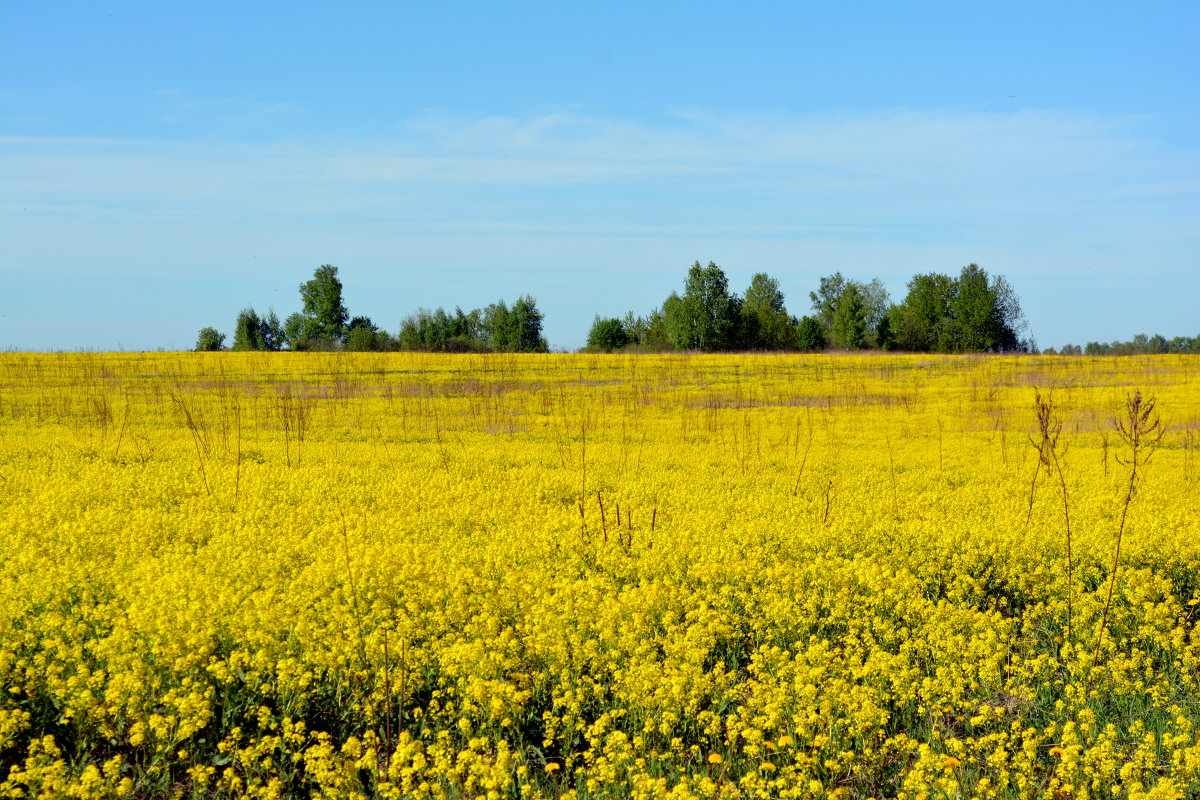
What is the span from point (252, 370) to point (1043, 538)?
29318 millimetres

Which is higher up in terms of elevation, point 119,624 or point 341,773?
point 119,624

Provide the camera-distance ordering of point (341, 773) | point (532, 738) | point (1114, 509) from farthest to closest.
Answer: point (1114, 509) → point (532, 738) → point (341, 773)

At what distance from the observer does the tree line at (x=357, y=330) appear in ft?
171

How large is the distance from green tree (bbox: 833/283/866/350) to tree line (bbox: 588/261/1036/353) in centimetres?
9

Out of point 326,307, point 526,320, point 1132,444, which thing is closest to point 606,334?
point 526,320

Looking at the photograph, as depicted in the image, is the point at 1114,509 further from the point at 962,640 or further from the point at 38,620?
the point at 38,620

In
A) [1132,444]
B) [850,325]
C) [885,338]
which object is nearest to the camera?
[1132,444]

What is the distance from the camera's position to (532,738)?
505 centimetres

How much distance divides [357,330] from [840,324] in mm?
45169

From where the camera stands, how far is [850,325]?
257 ft

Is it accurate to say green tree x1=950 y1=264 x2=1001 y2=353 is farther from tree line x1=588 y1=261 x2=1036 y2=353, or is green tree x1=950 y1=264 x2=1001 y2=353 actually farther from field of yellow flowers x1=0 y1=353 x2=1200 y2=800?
field of yellow flowers x1=0 y1=353 x2=1200 y2=800

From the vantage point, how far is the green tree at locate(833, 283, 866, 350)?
7775 cm

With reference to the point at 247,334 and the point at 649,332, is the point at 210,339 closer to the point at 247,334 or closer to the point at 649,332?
the point at 247,334

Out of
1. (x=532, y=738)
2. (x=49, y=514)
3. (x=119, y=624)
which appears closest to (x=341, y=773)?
(x=532, y=738)
